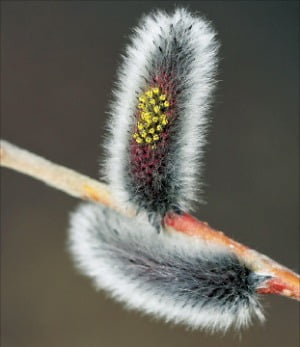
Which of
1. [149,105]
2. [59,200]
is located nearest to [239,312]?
[149,105]

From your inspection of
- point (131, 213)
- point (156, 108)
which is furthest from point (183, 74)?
point (131, 213)

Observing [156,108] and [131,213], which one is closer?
[156,108]

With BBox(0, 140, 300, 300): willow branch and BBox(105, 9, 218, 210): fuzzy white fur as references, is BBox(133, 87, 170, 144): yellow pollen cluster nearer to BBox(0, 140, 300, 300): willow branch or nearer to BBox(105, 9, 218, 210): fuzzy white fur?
BBox(105, 9, 218, 210): fuzzy white fur

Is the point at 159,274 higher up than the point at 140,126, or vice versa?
the point at 140,126

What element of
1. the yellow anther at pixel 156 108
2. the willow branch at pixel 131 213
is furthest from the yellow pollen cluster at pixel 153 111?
the willow branch at pixel 131 213

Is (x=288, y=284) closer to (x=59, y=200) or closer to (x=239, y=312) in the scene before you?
(x=239, y=312)

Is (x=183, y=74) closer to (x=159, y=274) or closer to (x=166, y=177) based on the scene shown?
(x=166, y=177)
